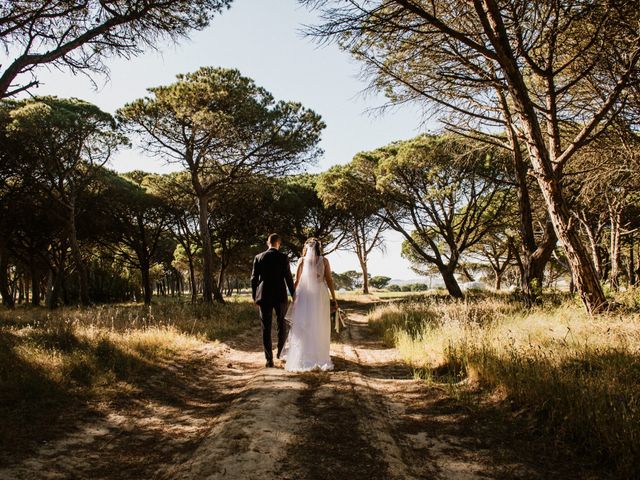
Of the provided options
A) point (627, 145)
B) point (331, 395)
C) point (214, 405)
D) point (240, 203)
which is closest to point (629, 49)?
point (627, 145)

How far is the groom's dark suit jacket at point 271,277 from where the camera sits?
22.4ft

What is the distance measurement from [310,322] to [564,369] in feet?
11.9

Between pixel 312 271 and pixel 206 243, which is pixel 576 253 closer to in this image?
pixel 312 271

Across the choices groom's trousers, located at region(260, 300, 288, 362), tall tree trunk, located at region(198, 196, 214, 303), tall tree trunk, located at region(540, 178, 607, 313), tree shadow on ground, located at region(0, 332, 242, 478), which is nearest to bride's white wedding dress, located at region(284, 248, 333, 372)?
groom's trousers, located at region(260, 300, 288, 362)

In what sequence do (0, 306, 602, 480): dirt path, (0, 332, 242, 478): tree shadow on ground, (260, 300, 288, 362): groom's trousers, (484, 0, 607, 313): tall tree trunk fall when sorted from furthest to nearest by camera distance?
(484, 0, 607, 313): tall tree trunk, (260, 300, 288, 362): groom's trousers, (0, 332, 242, 478): tree shadow on ground, (0, 306, 602, 480): dirt path

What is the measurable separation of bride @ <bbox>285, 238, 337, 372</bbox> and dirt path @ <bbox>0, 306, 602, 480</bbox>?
2.05 feet

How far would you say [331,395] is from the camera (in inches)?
195

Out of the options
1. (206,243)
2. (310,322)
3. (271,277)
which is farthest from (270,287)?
(206,243)

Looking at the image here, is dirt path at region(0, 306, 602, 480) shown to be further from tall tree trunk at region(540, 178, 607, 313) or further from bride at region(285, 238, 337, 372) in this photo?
tall tree trunk at region(540, 178, 607, 313)

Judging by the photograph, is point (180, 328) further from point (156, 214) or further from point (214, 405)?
point (156, 214)

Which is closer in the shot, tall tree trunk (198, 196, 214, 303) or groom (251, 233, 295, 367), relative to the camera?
groom (251, 233, 295, 367)

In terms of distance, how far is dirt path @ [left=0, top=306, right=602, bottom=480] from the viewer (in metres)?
3.01

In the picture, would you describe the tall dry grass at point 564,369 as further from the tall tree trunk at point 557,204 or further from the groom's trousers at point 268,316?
the groom's trousers at point 268,316

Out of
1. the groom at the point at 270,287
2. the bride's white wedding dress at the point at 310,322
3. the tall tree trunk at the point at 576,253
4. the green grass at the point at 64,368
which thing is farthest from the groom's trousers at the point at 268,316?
the tall tree trunk at the point at 576,253
